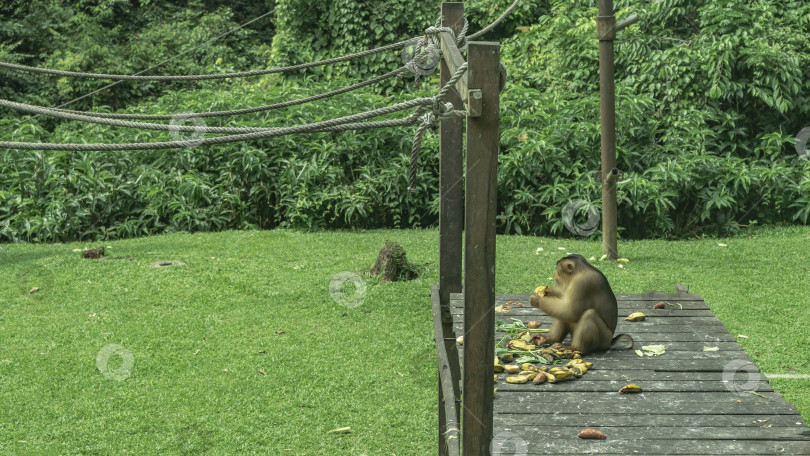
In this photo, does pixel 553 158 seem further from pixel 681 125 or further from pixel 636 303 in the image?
pixel 636 303

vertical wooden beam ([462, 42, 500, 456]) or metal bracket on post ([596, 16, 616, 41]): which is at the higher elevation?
metal bracket on post ([596, 16, 616, 41])

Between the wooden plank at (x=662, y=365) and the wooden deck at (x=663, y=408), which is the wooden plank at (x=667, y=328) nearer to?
the wooden deck at (x=663, y=408)

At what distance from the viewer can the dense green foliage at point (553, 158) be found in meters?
8.68

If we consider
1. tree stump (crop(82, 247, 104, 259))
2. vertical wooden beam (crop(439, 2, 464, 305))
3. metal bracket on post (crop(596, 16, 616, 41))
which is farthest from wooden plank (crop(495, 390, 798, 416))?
tree stump (crop(82, 247, 104, 259))

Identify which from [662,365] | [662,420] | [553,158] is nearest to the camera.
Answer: [662,420]

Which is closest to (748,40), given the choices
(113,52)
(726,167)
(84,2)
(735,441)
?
(726,167)

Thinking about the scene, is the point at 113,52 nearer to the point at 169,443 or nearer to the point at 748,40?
the point at 748,40
